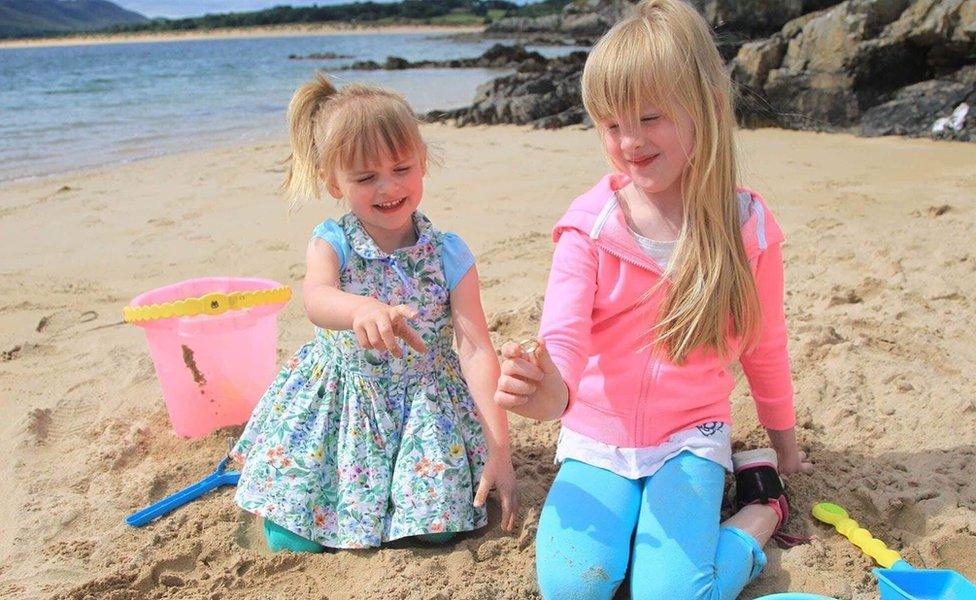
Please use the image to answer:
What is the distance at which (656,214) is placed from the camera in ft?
6.94

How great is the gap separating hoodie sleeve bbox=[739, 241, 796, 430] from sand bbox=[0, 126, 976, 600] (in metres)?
0.20

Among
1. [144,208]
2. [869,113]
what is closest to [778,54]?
[869,113]

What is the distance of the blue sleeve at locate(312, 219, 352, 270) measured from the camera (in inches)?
88.1

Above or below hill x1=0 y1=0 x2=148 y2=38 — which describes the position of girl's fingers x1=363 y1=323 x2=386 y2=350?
below

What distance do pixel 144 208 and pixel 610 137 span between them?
4.58 m

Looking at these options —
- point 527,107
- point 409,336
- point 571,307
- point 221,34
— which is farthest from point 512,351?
point 221,34

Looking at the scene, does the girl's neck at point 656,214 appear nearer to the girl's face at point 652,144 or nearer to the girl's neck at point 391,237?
the girl's face at point 652,144

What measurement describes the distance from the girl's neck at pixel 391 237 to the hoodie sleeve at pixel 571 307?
0.45 meters

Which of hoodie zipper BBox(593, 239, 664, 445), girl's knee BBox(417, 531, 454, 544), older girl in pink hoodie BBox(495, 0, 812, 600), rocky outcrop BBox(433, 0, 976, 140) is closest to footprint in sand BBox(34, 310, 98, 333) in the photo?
girl's knee BBox(417, 531, 454, 544)

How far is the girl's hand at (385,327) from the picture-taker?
1.78 metres

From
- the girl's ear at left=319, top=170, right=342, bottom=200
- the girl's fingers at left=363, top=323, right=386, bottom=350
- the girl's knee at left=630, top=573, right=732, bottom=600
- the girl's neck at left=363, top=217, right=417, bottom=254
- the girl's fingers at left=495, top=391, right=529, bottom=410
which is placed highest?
the girl's ear at left=319, top=170, right=342, bottom=200

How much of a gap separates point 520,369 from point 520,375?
0.02 m

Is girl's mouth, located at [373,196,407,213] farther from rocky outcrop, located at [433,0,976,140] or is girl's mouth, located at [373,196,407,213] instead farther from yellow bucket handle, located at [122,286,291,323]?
rocky outcrop, located at [433,0,976,140]

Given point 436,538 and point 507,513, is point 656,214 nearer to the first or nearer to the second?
point 507,513
